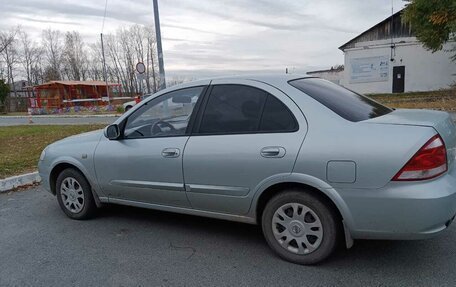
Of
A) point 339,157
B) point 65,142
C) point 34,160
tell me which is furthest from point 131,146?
point 34,160

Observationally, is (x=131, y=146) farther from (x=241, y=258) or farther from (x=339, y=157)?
(x=339, y=157)

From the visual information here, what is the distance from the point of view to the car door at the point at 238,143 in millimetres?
2941

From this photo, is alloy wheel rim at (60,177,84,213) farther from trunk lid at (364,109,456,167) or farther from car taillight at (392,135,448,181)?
car taillight at (392,135,448,181)

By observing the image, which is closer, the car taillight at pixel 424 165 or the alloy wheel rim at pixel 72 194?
the car taillight at pixel 424 165

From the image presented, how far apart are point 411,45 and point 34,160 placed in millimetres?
26148

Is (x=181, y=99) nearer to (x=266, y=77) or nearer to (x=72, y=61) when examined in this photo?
(x=266, y=77)

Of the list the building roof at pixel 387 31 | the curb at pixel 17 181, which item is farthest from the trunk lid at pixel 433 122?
the building roof at pixel 387 31

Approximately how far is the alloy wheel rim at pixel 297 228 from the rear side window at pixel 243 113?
68 centimetres

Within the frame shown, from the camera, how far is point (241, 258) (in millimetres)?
3201

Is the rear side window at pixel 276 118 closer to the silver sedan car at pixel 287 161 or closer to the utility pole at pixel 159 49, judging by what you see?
the silver sedan car at pixel 287 161

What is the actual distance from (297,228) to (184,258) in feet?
3.50

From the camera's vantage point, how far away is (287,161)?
9.42ft

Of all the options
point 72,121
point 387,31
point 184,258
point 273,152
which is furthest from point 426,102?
point 72,121

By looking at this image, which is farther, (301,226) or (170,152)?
(170,152)
